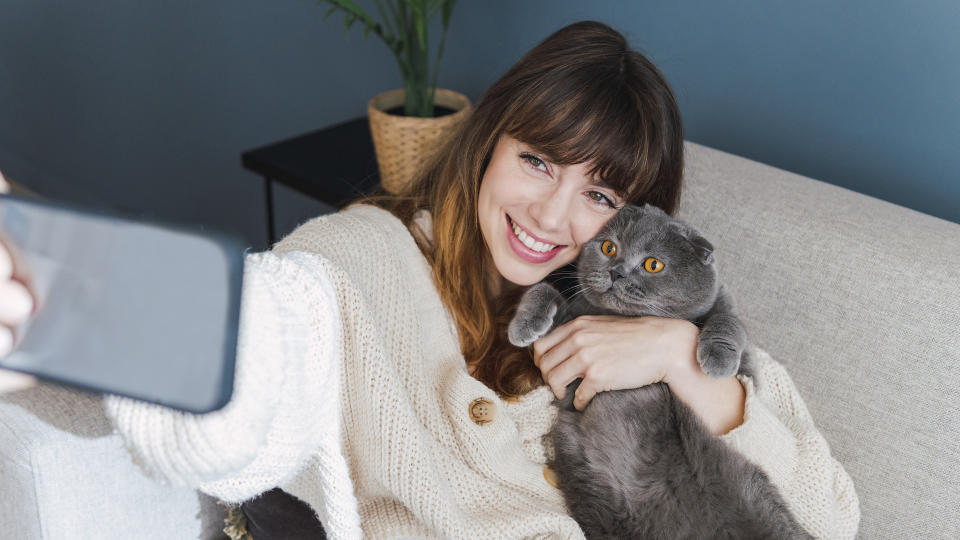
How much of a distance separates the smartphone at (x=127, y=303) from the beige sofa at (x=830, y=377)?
1.98 ft

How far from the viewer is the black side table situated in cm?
179

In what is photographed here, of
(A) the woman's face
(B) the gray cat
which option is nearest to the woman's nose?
(A) the woman's face

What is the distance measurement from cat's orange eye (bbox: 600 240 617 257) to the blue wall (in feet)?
2.16

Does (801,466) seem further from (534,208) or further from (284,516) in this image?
(284,516)

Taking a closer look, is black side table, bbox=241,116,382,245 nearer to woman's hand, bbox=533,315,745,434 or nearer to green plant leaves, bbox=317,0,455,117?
green plant leaves, bbox=317,0,455,117

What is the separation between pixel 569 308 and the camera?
3.90 feet

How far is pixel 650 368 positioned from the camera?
1022 millimetres

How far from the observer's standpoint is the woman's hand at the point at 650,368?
1028mm

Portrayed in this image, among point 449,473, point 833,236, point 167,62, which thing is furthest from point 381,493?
point 167,62

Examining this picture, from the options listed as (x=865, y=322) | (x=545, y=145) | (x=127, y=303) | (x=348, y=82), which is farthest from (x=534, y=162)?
(x=348, y=82)

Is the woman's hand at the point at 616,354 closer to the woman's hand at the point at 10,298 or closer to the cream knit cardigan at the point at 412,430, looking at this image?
the cream knit cardigan at the point at 412,430

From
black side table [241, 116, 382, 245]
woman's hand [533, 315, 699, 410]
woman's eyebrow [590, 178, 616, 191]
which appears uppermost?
woman's eyebrow [590, 178, 616, 191]

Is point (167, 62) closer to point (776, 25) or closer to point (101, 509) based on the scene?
point (101, 509)

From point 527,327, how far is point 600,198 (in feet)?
0.78
